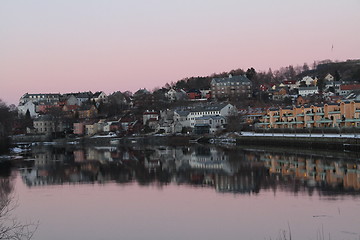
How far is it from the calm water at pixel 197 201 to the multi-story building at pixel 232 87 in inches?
2444

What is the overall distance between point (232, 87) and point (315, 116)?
40.1 meters

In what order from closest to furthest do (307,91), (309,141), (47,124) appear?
(309,141)
(307,91)
(47,124)

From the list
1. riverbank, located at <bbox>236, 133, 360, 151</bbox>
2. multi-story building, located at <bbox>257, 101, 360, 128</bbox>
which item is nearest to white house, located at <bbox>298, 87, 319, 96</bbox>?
multi-story building, located at <bbox>257, 101, 360, 128</bbox>

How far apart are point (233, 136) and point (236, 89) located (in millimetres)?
29698

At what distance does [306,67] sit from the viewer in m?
138

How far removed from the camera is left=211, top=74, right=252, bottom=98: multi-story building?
9488 centimetres

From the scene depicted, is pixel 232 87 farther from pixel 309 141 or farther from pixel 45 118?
pixel 309 141

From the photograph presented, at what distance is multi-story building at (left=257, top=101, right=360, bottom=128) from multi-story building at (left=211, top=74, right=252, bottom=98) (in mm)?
24500

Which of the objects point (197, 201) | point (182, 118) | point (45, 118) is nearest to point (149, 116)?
point (182, 118)

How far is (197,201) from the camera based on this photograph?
66.1 feet

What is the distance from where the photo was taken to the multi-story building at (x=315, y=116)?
50062 millimetres

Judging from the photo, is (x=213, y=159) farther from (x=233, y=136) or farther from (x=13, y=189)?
(x=233, y=136)

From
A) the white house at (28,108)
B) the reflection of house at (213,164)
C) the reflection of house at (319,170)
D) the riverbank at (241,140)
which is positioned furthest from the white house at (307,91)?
the reflection of house at (319,170)

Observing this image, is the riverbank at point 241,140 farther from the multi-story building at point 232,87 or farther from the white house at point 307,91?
the white house at point 307,91
